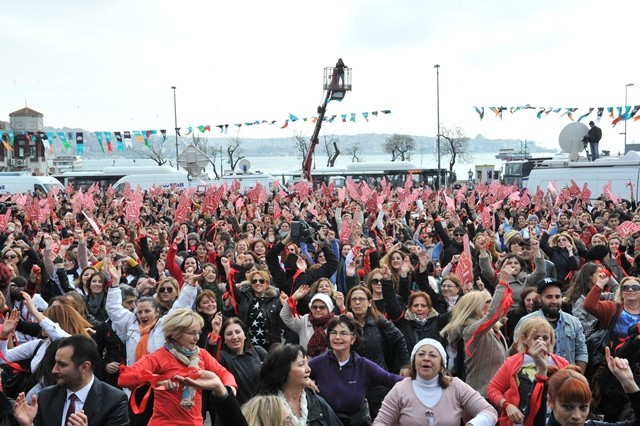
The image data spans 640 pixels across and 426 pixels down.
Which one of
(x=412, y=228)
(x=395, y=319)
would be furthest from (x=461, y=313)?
(x=412, y=228)

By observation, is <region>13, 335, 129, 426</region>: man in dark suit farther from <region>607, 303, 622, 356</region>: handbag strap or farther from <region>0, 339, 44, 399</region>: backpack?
<region>607, 303, 622, 356</region>: handbag strap

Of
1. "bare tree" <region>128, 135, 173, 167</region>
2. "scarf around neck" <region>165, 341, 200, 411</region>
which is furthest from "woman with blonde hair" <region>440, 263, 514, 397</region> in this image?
"bare tree" <region>128, 135, 173, 167</region>

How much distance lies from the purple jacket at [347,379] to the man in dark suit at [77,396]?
1.44m

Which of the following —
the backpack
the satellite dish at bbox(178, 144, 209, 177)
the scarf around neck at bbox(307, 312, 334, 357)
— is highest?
the satellite dish at bbox(178, 144, 209, 177)

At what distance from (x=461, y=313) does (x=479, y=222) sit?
1046cm

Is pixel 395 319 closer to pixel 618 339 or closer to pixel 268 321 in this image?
pixel 268 321

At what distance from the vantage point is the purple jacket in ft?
16.8

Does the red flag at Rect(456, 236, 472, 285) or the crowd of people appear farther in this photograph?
the red flag at Rect(456, 236, 472, 285)

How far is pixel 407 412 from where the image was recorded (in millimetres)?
4516

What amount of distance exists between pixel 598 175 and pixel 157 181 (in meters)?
19.6

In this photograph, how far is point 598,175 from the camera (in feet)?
91.4

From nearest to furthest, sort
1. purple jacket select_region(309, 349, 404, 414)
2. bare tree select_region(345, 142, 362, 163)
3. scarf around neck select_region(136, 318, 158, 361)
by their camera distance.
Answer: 1. purple jacket select_region(309, 349, 404, 414)
2. scarf around neck select_region(136, 318, 158, 361)
3. bare tree select_region(345, 142, 362, 163)

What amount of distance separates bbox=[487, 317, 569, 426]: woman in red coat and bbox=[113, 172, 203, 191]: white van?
101 ft

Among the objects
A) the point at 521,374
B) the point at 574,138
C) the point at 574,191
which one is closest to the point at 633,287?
the point at 521,374
